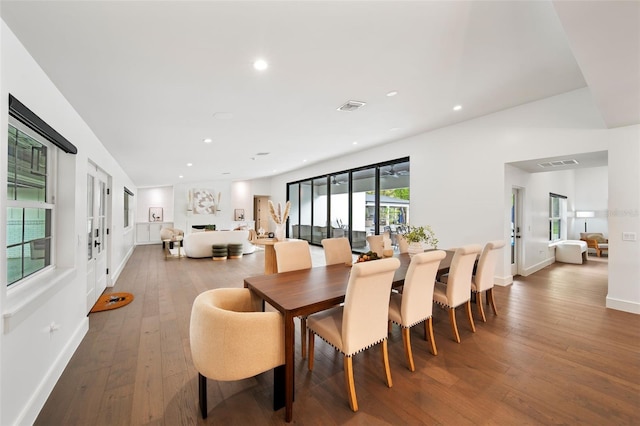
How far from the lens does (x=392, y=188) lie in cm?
657

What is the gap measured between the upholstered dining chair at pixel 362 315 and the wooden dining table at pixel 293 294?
0.63 feet

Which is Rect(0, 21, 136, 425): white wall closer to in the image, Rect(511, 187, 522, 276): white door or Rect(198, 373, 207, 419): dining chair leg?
Rect(198, 373, 207, 419): dining chair leg

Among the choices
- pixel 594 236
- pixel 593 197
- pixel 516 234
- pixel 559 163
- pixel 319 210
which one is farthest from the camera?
pixel 319 210

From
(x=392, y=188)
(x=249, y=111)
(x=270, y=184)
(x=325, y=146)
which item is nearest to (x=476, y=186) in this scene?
(x=392, y=188)

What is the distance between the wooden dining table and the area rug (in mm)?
2574

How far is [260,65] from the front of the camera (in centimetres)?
250

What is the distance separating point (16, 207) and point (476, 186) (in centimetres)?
565

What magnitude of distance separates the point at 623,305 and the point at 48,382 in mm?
6060

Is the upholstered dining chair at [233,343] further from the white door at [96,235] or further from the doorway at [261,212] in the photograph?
the doorway at [261,212]

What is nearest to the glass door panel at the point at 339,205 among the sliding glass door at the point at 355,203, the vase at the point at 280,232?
the sliding glass door at the point at 355,203

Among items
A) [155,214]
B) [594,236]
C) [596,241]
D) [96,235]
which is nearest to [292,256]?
[96,235]

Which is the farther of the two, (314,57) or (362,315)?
(314,57)

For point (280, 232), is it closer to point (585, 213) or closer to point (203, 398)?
point (203, 398)

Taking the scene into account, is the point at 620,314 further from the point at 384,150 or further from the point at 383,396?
the point at 384,150
